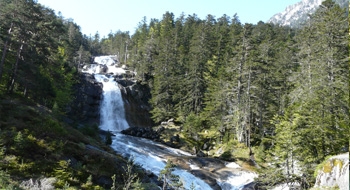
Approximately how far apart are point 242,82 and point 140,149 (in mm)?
18240

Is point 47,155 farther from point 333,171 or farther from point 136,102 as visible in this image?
point 136,102

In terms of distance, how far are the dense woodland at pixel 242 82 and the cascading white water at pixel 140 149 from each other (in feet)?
12.4

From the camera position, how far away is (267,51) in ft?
139

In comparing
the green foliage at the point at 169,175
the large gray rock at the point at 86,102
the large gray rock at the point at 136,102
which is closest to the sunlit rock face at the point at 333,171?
the green foliage at the point at 169,175

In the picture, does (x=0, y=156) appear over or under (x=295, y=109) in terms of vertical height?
under

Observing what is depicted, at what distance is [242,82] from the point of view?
39.8 metres

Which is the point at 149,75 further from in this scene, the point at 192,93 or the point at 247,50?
the point at 247,50

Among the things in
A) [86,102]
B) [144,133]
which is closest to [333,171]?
[144,133]

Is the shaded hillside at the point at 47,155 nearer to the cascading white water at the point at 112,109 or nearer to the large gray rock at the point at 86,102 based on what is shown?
the large gray rock at the point at 86,102

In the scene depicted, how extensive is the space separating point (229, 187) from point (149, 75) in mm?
42511

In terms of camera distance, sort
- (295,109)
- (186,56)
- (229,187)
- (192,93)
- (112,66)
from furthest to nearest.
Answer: (112,66) < (186,56) < (192,93) < (229,187) < (295,109)

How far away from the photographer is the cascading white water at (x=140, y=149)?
23.5m

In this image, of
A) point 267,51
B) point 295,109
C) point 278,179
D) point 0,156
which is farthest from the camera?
point 267,51

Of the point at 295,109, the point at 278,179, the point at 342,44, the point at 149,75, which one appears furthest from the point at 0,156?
the point at 149,75
